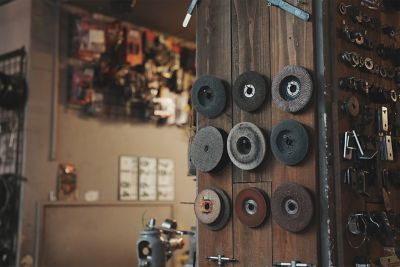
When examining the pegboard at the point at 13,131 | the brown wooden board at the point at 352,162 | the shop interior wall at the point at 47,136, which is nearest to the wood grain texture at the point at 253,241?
the brown wooden board at the point at 352,162

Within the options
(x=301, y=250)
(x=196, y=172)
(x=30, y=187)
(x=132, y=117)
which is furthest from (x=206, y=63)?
(x=132, y=117)

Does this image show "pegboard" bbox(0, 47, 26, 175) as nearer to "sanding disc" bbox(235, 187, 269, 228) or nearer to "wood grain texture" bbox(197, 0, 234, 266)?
"wood grain texture" bbox(197, 0, 234, 266)

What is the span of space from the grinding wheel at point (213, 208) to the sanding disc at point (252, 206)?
9 cm

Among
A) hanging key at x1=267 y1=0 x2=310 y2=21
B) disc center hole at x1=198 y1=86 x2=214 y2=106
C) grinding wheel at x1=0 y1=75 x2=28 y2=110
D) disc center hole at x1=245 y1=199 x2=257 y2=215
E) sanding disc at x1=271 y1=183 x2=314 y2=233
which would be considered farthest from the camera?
grinding wheel at x1=0 y1=75 x2=28 y2=110

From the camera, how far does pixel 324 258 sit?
2414 millimetres

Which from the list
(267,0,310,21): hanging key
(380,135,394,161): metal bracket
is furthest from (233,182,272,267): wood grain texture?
(267,0,310,21): hanging key

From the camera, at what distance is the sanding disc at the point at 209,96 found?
279cm

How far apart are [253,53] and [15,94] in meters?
2.66

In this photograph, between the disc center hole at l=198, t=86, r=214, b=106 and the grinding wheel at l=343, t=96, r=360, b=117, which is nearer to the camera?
the grinding wheel at l=343, t=96, r=360, b=117

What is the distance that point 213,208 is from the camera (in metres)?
2.77

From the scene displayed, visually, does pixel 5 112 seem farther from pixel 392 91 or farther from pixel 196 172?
pixel 392 91

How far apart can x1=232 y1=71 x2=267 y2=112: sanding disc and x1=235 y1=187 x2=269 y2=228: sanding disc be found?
0.42 metres

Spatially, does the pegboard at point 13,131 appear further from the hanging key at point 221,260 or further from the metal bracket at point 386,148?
the metal bracket at point 386,148

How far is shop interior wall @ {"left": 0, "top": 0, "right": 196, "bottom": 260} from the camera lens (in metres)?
4.64
